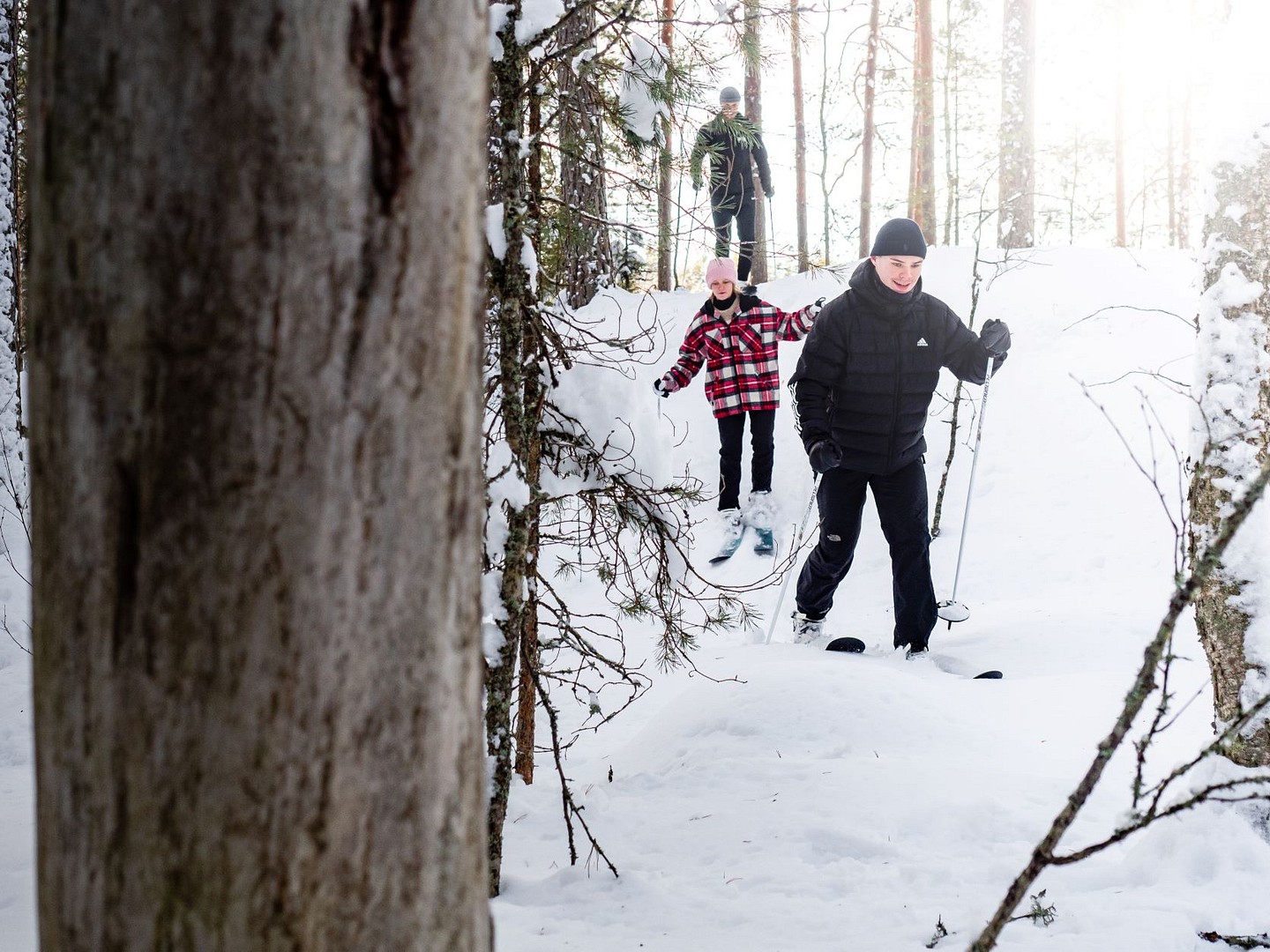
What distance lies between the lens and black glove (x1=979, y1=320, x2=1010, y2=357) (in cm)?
521

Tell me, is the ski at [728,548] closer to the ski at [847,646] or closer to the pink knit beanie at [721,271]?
the pink knit beanie at [721,271]

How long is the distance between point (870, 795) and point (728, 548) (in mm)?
4795

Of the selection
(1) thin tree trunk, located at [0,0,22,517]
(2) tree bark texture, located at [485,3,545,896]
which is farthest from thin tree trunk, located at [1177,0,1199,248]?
(2) tree bark texture, located at [485,3,545,896]

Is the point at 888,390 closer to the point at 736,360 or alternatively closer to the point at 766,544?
the point at 736,360

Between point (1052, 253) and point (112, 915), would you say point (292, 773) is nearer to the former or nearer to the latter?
point (112, 915)

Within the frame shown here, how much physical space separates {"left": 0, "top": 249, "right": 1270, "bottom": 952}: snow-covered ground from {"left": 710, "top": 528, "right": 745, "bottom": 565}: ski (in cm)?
78

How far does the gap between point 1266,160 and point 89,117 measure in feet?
10.0

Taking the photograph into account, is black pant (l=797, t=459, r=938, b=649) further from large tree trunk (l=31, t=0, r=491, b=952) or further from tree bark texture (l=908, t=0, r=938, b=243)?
tree bark texture (l=908, t=0, r=938, b=243)

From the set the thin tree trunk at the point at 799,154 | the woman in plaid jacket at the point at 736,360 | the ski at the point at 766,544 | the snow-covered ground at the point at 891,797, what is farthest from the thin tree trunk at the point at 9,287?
the thin tree trunk at the point at 799,154

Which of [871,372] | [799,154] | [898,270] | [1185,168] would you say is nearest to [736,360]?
[871,372]

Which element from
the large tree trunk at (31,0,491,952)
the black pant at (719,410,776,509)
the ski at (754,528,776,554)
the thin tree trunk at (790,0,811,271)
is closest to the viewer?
the large tree trunk at (31,0,491,952)

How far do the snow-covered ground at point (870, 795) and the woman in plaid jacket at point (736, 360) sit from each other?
1432 millimetres

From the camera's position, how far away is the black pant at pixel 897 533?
5.10 metres

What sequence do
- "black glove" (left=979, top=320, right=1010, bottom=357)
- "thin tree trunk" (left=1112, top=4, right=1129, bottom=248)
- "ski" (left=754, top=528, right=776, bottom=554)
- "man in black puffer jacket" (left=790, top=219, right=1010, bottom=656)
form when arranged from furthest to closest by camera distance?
1. "thin tree trunk" (left=1112, top=4, right=1129, bottom=248)
2. "ski" (left=754, top=528, right=776, bottom=554)
3. "black glove" (left=979, top=320, right=1010, bottom=357)
4. "man in black puffer jacket" (left=790, top=219, right=1010, bottom=656)
